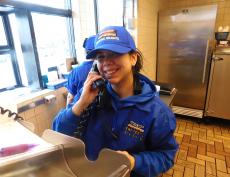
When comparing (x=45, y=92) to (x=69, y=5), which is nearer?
(x=45, y=92)

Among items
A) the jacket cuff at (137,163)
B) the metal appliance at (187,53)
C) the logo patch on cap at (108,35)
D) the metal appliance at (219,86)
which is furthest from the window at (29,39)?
the metal appliance at (219,86)

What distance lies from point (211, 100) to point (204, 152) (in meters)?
0.88

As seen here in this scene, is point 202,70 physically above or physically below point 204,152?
above

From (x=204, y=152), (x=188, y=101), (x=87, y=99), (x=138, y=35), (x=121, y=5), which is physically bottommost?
(x=204, y=152)

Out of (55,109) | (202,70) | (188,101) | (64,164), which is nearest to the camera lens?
(64,164)

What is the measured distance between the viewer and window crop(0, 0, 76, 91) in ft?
5.42

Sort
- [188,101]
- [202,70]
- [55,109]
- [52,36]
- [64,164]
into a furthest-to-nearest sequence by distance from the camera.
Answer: [188,101] → [202,70] → [52,36] → [55,109] → [64,164]

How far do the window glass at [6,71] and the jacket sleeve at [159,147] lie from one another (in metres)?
1.60

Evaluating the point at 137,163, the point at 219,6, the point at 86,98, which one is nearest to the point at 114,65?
the point at 86,98

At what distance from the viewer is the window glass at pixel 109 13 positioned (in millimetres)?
2219

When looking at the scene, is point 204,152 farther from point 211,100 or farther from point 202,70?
point 202,70

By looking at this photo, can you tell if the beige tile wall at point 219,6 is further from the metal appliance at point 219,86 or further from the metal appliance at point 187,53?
the metal appliance at point 219,86

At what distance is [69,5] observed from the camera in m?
2.11

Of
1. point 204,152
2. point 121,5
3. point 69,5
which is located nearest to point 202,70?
point 204,152
